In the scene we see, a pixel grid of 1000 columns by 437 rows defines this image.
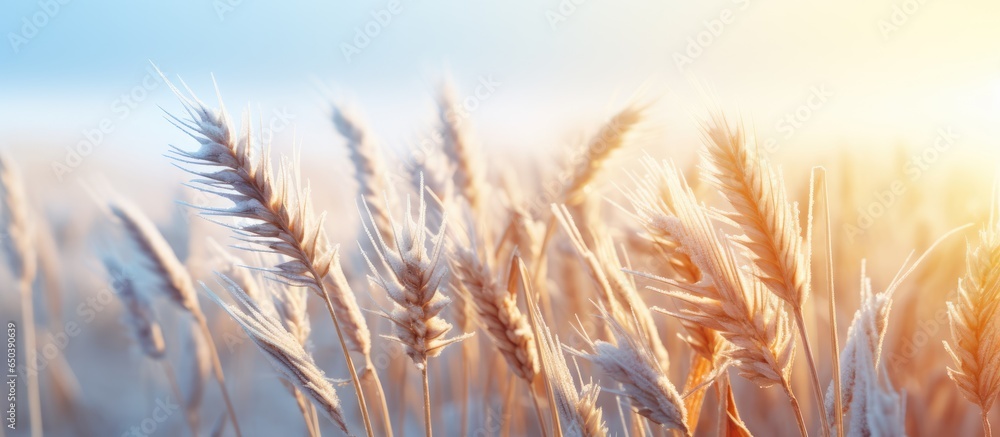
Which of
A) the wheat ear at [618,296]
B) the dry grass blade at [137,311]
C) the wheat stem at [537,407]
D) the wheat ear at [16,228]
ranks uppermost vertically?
the wheat ear at [16,228]

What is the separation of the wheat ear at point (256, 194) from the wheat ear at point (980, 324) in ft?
2.79

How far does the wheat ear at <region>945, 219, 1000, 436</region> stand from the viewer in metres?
0.87

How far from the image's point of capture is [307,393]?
0.90 m

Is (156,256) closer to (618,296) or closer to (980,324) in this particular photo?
(618,296)

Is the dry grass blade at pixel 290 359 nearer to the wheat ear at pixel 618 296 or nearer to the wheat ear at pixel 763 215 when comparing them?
the wheat ear at pixel 618 296

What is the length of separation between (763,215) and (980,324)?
0.38 meters

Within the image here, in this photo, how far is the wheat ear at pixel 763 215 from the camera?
2.57 feet

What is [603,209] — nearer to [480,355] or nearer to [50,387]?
[480,355]

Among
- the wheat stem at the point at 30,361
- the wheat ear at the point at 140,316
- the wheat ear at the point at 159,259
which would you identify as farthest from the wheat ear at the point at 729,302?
the wheat stem at the point at 30,361

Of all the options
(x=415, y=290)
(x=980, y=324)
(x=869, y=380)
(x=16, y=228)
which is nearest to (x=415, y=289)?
(x=415, y=290)

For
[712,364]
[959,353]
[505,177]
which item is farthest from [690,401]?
[505,177]

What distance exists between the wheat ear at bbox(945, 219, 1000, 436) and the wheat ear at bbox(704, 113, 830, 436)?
10.3 inches

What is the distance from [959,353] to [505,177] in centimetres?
132

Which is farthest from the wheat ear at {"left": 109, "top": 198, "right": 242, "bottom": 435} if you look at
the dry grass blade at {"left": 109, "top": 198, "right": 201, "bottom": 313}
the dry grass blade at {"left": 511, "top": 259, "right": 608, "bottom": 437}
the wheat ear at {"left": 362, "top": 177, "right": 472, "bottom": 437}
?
the dry grass blade at {"left": 511, "top": 259, "right": 608, "bottom": 437}
